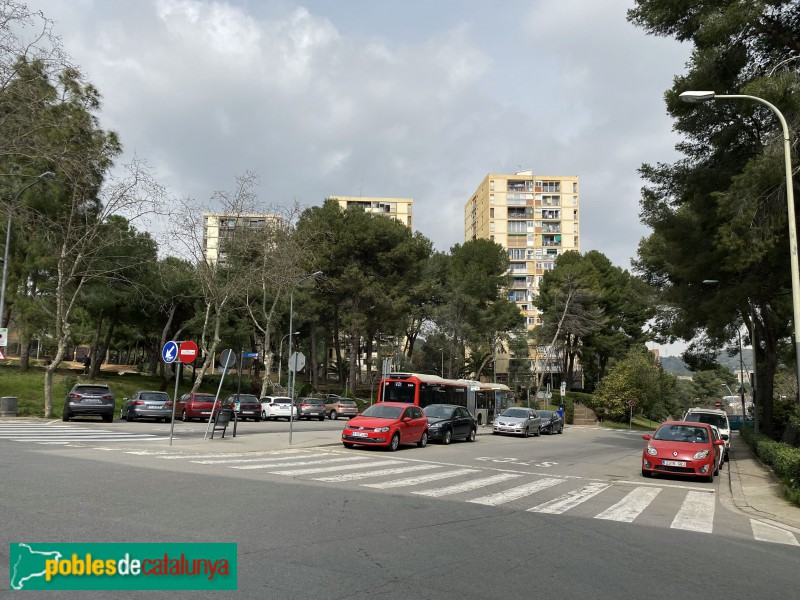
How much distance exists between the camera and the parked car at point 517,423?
103 ft

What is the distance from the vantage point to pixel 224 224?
38.2 meters

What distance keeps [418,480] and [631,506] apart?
4216 mm

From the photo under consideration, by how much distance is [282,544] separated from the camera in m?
6.61

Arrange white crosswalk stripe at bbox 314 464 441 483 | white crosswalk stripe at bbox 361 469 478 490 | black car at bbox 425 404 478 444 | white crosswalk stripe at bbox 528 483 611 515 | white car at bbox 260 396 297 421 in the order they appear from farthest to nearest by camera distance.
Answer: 1. white car at bbox 260 396 297 421
2. black car at bbox 425 404 478 444
3. white crosswalk stripe at bbox 314 464 441 483
4. white crosswalk stripe at bbox 361 469 478 490
5. white crosswalk stripe at bbox 528 483 611 515

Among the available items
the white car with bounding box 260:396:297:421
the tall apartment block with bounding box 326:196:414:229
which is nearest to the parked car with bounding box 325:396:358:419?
the white car with bounding box 260:396:297:421

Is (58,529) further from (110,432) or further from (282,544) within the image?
(110,432)

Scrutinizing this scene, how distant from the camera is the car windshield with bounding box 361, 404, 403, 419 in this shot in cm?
1971

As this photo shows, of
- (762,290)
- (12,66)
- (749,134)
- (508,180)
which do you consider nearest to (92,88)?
(12,66)

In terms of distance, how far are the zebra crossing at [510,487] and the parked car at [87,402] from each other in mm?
11897

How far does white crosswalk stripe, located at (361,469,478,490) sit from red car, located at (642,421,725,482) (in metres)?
4.82

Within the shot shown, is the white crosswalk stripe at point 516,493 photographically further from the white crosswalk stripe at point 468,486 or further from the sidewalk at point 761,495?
the sidewalk at point 761,495

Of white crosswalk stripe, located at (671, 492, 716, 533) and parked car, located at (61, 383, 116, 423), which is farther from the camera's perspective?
parked car, located at (61, 383, 116, 423)

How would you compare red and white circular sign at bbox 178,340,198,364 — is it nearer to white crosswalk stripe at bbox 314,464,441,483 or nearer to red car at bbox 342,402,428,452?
red car at bbox 342,402,428,452

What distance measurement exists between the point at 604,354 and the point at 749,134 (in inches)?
2014
